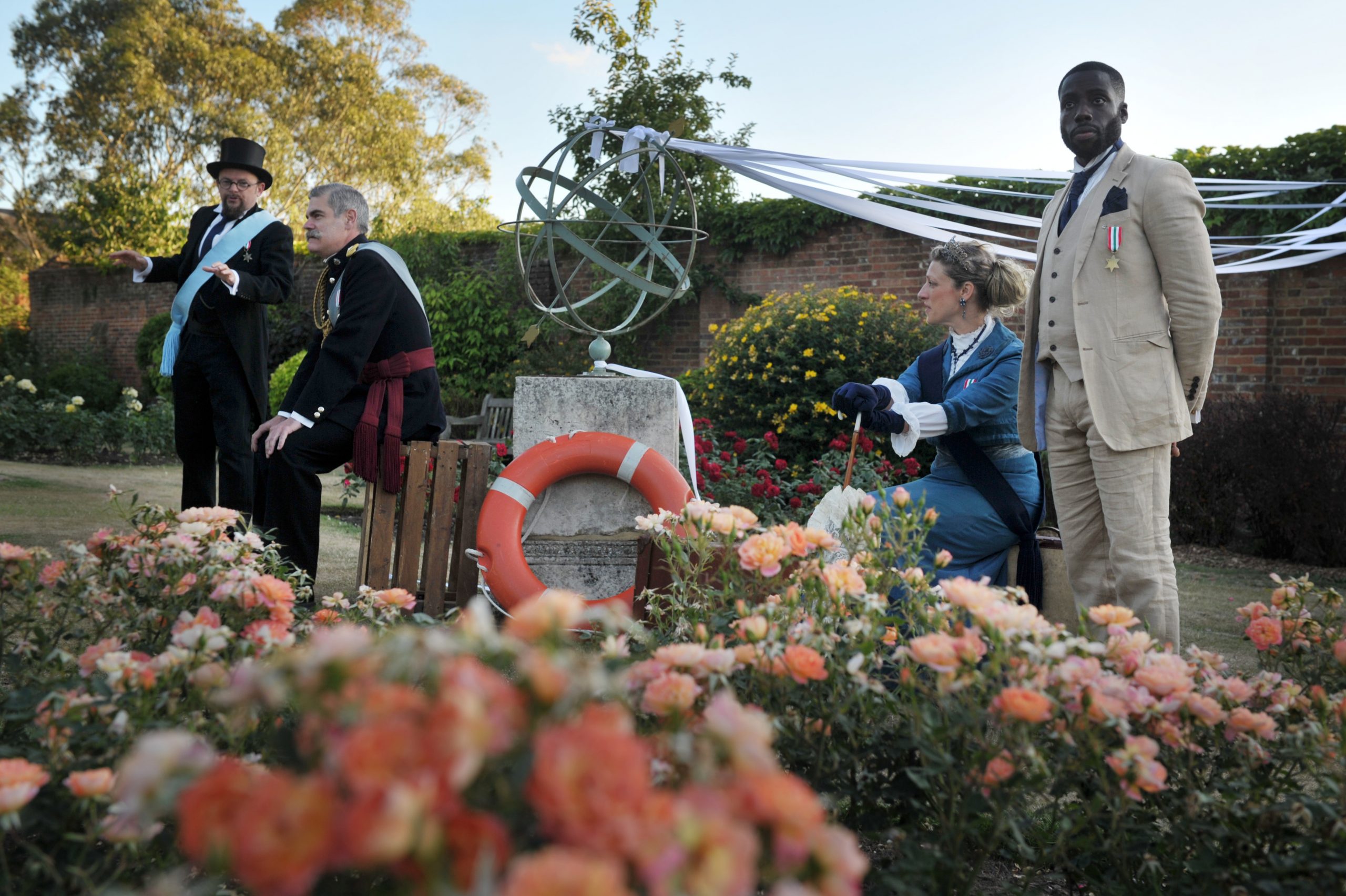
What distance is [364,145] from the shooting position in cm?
1939

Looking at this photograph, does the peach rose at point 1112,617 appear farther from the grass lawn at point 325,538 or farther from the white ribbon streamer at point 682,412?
the grass lawn at point 325,538

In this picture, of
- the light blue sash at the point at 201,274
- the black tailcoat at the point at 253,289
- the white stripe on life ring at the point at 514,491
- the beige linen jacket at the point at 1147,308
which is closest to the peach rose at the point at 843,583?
the beige linen jacket at the point at 1147,308

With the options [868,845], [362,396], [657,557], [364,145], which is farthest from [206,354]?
[364,145]

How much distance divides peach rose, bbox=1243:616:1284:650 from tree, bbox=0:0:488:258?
18335mm

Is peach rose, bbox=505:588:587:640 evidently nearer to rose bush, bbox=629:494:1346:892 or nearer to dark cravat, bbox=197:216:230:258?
rose bush, bbox=629:494:1346:892

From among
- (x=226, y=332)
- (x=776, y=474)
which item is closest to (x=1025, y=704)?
(x=226, y=332)

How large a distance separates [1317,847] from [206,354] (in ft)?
12.0

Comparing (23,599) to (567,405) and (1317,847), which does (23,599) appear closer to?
(1317,847)

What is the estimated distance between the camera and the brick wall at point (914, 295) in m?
5.96

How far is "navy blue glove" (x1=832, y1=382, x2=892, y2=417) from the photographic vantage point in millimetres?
2598

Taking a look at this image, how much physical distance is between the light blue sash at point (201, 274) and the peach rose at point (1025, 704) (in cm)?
345

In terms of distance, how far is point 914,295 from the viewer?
7.79 m

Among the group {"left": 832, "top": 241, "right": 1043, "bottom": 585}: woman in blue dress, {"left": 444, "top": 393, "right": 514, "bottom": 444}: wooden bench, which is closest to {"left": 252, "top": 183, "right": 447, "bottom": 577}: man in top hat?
{"left": 832, "top": 241, "right": 1043, "bottom": 585}: woman in blue dress

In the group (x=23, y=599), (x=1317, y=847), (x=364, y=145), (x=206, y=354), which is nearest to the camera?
(x=1317, y=847)
